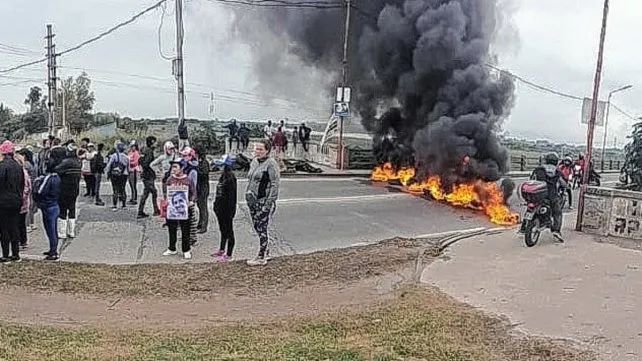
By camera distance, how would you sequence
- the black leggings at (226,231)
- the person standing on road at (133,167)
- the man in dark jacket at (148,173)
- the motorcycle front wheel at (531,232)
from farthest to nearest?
the person standing on road at (133,167) → the man in dark jacket at (148,173) → the motorcycle front wheel at (531,232) → the black leggings at (226,231)

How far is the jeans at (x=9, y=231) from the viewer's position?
8602 mm

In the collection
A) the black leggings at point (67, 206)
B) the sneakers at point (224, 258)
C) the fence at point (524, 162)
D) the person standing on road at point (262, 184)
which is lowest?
the fence at point (524, 162)

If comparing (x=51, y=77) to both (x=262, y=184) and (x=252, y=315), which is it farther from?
(x=252, y=315)

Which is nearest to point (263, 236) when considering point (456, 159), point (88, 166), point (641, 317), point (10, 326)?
point (10, 326)

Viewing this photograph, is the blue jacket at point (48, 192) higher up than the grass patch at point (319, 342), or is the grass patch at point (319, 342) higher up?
the blue jacket at point (48, 192)

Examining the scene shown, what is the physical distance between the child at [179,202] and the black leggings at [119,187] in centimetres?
467

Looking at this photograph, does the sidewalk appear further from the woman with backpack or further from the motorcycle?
the woman with backpack

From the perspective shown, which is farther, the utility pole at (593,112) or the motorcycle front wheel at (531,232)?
the utility pole at (593,112)

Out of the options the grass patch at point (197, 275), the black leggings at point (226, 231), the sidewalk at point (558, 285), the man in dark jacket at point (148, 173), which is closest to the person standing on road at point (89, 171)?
the man in dark jacket at point (148, 173)

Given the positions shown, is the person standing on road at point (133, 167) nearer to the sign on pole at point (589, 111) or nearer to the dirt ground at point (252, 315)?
the dirt ground at point (252, 315)

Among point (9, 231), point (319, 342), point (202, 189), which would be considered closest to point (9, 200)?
point (9, 231)

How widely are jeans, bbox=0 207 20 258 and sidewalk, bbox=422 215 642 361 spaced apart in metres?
5.00

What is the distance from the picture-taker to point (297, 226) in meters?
13.6

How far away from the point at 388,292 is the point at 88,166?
988 cm
